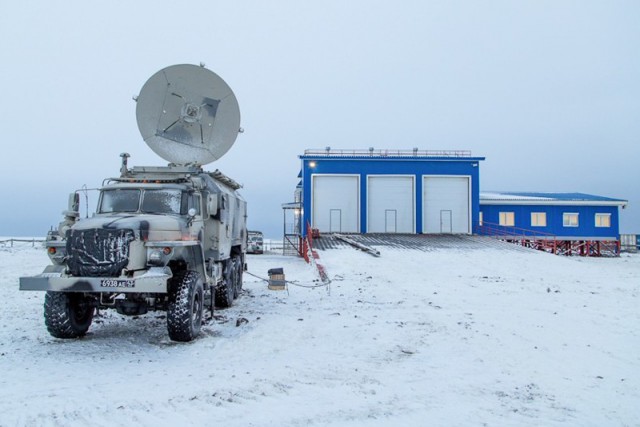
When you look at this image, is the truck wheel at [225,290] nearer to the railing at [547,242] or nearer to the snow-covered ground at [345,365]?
the snow-covered ground at [345,365]

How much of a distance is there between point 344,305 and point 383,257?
10.6 m

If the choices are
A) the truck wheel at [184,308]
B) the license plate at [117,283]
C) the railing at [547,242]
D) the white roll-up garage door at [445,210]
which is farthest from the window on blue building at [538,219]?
the license plate at [117,283]

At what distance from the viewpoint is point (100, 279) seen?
756 cm

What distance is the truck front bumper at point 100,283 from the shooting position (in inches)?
296

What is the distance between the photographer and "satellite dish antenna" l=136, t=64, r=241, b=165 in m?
12.0

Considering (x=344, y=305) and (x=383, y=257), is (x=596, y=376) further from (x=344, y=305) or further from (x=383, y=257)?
(x=383, y=257)

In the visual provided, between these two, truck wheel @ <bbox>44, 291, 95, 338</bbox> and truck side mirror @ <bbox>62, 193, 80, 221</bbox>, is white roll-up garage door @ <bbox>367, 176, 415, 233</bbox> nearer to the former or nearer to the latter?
truck side mirror @ <bbox>62, 193, 80, 221</bbox>

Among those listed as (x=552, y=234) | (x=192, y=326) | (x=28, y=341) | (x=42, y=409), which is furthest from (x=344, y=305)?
(x=552, y=234)

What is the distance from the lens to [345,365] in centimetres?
704

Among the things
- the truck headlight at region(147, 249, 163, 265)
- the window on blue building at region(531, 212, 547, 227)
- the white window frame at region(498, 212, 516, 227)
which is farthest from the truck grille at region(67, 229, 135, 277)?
the window on blue building at region(531, 212, 547, 227)

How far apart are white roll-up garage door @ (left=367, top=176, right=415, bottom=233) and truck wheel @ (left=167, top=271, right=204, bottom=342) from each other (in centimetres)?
2672

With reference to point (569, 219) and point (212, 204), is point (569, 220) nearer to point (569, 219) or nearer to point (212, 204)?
point (569, 219)

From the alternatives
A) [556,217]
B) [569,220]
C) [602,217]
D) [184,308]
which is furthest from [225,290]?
[602,217]

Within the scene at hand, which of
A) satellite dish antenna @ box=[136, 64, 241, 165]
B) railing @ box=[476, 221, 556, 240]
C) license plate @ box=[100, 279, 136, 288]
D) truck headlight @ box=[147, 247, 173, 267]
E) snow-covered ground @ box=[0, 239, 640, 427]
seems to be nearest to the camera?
snow-covered ground @ box=[0, 239, 640, 427]
